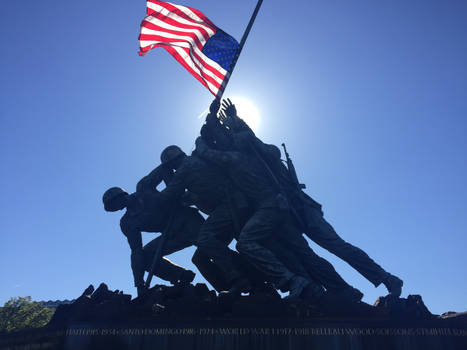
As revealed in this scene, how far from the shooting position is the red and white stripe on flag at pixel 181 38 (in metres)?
11.3

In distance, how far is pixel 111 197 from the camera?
33.0 ft

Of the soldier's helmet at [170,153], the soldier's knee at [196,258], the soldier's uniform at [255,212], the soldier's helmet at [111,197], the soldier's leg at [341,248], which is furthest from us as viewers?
the soldier's helmet at [170,153]

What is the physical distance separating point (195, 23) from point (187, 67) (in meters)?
1.33

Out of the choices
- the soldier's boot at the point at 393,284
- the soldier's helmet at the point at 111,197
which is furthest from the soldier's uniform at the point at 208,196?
the soldier's boot at the point at 393,284

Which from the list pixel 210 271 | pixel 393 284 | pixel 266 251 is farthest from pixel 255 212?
pixel 393 284

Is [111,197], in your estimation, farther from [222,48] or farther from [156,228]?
[222,48]

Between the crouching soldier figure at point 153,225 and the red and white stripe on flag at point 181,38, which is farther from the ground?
the red and white stripe on flag at point 181,38

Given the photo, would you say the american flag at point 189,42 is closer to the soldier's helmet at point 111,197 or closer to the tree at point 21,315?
the soldier's helmet at point 111,197

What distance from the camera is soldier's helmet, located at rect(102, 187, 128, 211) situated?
396 inches

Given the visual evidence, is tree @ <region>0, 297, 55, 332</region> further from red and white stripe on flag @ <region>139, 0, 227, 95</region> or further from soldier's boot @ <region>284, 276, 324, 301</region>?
soldier's boot @ <region>284, 276, 324, 301</region>

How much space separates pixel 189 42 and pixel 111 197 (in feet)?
15.7

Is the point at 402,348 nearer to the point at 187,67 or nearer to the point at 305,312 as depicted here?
the point at 305,312

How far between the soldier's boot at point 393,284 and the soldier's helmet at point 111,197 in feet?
20.9

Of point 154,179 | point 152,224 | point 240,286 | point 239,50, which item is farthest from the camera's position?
point 239,50
